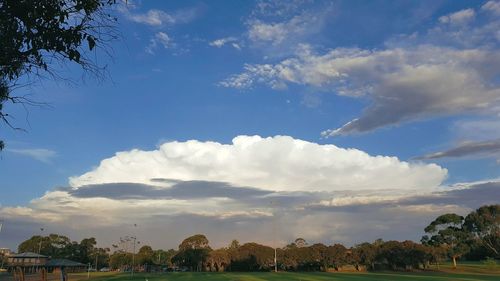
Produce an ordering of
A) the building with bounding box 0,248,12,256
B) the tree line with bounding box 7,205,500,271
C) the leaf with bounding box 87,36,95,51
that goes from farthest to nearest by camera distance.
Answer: the building with bounding box 0,248,12,256 → the tree line with bounding box 7,205,500,271 → the leaf with bounding box 87,36,95,51

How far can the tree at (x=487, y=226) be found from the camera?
118500mm

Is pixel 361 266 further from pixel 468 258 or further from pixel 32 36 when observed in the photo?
pixel 32 36

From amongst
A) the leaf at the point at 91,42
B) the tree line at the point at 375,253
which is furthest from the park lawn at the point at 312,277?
the leaf at the point at 91,42

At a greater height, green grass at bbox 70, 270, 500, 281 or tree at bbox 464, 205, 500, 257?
tree at bbox 464, 205, 500, 257

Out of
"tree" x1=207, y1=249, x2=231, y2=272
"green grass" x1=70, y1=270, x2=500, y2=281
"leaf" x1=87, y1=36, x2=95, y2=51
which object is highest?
"leaf" x1=87, y1=36, x2=95, y2=51

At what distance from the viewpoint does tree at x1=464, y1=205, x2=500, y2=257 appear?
118 metres

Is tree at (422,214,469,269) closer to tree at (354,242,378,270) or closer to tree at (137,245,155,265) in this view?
tree at (354,242,378,270)

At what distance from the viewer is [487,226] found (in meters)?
120

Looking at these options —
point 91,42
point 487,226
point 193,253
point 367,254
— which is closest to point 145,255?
point 193,253

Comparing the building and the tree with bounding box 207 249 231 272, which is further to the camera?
the building

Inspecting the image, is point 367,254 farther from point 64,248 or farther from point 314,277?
point 64,248

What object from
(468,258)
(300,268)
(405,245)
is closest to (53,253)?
(300,268)

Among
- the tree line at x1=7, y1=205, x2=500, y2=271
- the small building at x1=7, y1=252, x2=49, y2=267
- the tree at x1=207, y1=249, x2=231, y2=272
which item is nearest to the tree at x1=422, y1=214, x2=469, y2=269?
the tree line at x1=7, y1=205, x2=500, y2=271

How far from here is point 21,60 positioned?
8500 millimetres
